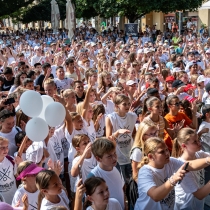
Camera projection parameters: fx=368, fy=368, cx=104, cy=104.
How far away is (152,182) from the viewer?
309 centimetres

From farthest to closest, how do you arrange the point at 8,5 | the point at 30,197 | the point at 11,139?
the point at 8,5
the point at 11,139
the point at 30,197

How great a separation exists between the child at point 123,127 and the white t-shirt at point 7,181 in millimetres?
1415

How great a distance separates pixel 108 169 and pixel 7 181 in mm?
1189

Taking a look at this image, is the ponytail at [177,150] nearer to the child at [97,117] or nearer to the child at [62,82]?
the child at [97,117]

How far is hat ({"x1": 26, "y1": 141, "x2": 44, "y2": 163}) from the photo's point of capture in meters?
4.14

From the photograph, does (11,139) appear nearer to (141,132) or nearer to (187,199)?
(141,132)

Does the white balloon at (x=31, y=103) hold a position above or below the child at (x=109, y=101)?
above

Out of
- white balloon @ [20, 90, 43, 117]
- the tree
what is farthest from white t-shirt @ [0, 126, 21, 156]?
the tree

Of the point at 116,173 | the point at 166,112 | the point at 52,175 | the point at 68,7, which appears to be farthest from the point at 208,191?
the point at 68,7

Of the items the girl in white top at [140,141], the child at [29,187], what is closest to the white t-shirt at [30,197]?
the child at [29,187]

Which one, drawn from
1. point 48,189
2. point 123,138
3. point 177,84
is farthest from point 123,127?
point 177,84

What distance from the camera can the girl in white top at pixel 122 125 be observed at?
16.1 ft

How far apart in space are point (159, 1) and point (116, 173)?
23063 mm

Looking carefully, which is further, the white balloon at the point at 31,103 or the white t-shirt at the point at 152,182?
the white balloon at the point at 31,103
